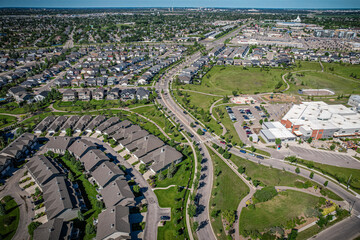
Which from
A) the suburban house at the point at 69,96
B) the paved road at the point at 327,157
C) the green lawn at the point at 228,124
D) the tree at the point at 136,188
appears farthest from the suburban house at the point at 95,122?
the paved road at the point at 327,157

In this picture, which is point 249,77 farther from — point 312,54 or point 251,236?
point 251,236

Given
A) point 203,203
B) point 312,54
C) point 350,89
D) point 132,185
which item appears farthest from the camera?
point 312,54

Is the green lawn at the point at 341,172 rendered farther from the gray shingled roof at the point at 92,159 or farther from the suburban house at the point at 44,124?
the suburban house at the point at 44,124

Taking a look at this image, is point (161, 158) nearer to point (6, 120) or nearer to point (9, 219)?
point (9, 219)

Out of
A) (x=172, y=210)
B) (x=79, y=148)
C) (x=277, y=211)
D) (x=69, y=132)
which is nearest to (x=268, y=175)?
(x=277, y=211)

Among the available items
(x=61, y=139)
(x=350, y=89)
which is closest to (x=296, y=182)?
(x=61, y=139)

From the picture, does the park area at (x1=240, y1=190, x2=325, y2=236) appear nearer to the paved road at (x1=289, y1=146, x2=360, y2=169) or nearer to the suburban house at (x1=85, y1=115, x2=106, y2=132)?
the paved road at (x1=289, y1=146, x2=360, y2=169)

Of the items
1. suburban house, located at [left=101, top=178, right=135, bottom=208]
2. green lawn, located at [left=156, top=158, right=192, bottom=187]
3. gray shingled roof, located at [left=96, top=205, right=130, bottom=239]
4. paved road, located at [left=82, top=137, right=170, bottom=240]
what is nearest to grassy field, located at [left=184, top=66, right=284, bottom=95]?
green lawn, located at [left=156, top=158, right=192, bottom=187]
